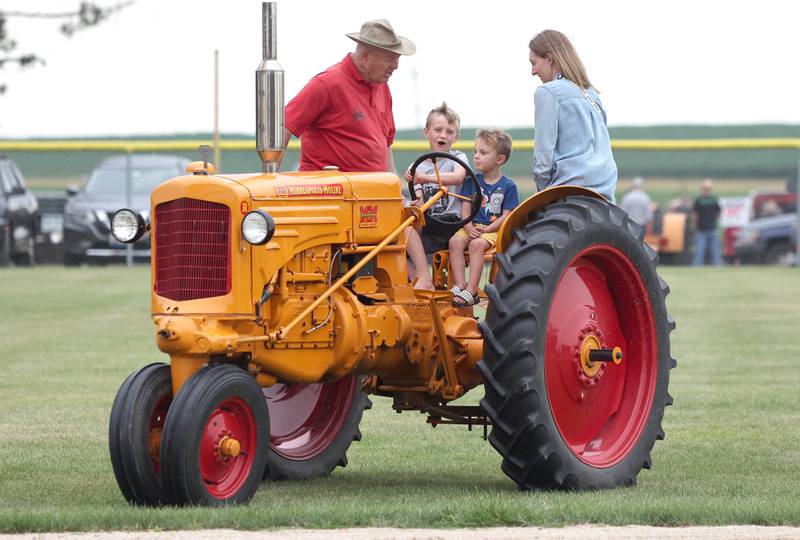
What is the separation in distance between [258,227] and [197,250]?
367 mm

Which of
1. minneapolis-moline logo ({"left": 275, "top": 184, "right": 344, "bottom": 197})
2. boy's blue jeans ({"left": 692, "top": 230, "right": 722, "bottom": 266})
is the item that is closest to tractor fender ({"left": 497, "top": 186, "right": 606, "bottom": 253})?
minneapolis-moline logo ({"left": 275, "top": 184, "right": 344, "bottom": 197})

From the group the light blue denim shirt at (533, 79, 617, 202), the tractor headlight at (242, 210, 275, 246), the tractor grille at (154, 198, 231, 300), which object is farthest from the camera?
the light blue denim shirt at (533, 79, 617, 202)

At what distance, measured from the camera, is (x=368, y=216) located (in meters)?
7.13

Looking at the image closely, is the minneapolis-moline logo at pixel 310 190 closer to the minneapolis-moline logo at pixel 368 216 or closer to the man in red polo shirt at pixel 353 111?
the minneapolis-moline logo at pixel 368 216

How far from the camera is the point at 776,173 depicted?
130 feet

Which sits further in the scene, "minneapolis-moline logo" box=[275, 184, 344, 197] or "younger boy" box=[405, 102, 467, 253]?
"younger boy" box=[405, 102, 467, 253]

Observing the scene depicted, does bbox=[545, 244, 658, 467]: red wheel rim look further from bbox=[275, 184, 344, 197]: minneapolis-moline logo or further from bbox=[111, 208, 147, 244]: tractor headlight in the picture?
bbox=[111, 208, 147, 244]: tractor headlight

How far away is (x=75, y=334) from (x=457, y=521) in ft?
33.9

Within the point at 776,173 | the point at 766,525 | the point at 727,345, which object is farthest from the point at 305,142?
the point at 776,173

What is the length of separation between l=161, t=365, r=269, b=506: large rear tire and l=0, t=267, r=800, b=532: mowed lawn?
0.14 metres

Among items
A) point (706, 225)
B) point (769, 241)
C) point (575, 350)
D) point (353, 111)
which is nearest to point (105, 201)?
point (706, 225)

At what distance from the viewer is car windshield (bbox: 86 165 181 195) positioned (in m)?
26.6

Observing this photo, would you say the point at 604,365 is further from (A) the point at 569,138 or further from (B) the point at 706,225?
(B) the point at 706,225

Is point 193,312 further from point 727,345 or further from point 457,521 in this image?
point 727,345
